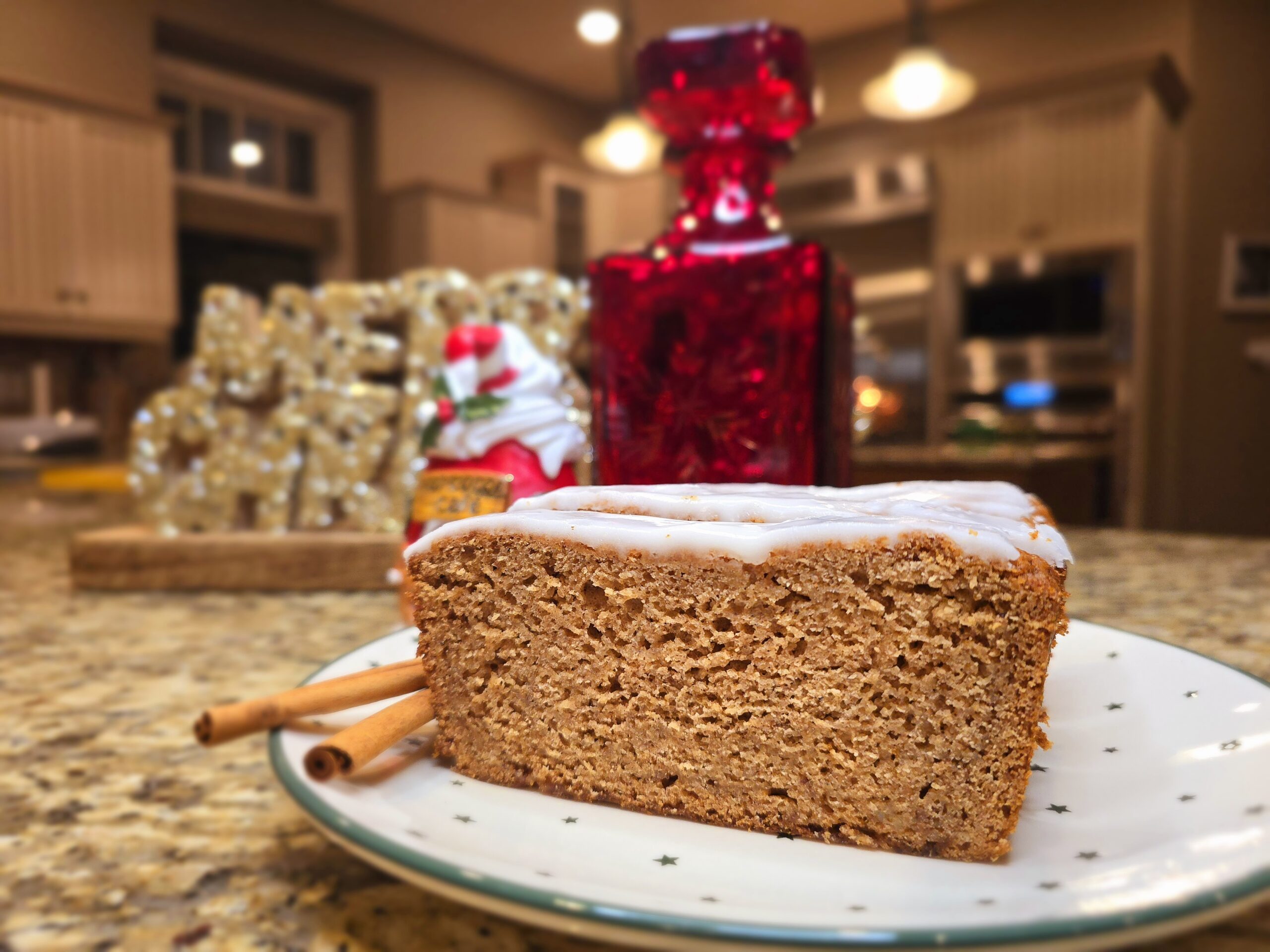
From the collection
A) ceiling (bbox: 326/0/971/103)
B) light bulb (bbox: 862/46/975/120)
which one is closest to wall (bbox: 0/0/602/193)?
ceiling (bbox: 326/0/971/103)

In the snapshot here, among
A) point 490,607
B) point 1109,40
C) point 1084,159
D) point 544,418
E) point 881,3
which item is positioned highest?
point 881,3

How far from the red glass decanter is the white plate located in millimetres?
284

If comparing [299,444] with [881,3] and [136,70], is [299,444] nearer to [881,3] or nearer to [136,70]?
[136,70]

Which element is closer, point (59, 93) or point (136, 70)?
point (59, 93)

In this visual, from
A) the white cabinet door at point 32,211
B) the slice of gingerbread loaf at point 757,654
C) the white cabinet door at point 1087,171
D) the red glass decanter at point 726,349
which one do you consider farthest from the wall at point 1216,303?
the white cabinet door at point 32,211

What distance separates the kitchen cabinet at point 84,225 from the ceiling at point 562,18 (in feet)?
4.92

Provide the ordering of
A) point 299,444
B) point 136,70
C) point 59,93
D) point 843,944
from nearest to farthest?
point 843,944 < point 299,444 < point 59,93 < point 136,70

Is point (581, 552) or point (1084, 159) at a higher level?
point (1084, 159)

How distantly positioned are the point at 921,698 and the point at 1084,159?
14.0 feet

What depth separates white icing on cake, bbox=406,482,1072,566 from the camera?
0.38 m

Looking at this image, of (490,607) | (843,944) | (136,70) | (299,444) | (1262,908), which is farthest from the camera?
(136,70)

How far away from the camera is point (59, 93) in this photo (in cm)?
364

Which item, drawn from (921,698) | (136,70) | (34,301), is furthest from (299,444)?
(136,70)

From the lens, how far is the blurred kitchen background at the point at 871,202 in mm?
3703
